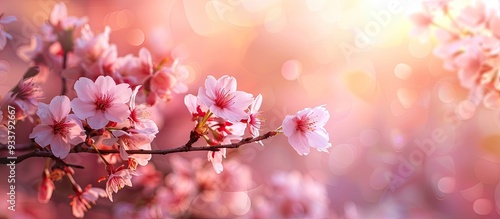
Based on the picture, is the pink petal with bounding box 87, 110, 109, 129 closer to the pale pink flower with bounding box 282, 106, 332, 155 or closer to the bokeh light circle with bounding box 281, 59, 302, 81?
the pale pink flower with bounding box 282, 106, 332, 155

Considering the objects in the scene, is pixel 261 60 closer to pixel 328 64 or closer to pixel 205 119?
pixel 328 64

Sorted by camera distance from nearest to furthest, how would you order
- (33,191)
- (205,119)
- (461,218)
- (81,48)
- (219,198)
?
1. (205,119)
2. (81,48)
3. (33,191)
4. (219,198)
5. (461,218)

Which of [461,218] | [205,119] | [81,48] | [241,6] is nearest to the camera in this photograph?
[205,119]

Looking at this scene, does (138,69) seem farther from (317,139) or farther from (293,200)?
(293,200)

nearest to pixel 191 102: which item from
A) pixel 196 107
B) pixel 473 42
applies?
pixel 196 107

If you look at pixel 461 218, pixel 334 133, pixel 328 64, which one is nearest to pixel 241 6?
pixel 328 64

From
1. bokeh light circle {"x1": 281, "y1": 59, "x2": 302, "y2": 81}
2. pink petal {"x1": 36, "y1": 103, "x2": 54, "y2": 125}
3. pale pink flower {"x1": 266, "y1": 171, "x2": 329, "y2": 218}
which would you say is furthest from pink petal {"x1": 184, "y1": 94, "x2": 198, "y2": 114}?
bokeh light circle {"x1": 281, "y1": 59, "x2": 302, "y2": 81}

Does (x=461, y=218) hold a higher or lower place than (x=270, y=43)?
lower
